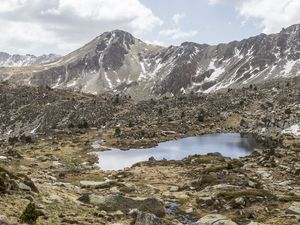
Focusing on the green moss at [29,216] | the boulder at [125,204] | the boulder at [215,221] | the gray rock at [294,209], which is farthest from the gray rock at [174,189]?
the green moss at [29,216]

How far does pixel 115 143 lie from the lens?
276ft

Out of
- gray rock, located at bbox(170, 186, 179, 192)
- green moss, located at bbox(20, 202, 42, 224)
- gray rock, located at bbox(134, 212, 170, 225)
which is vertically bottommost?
gray rock, located at bbox(170, 186, 179, 192)

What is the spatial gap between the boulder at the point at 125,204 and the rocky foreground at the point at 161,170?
2.7 inches

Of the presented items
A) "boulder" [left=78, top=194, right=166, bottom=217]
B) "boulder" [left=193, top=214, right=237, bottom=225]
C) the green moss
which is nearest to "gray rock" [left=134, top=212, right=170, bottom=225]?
"boulder" [left=193, top=214, right=237, bottom=225]

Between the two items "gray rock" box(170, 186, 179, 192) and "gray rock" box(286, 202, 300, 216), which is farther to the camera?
"gray rock" box(170, 186, 179, 192)

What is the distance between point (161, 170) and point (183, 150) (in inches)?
969

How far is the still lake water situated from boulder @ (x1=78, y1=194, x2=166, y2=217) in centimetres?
3030

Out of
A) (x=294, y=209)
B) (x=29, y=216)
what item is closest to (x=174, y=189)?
(x=294, y=209)

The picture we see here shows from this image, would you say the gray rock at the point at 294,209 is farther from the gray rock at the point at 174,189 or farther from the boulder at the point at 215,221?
the gray rock at the point at 174,189

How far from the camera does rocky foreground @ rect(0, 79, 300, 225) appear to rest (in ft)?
90.7

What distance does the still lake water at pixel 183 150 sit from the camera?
222 ft

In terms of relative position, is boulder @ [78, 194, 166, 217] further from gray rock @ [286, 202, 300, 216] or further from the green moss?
gray rock @ [286, 202, 300, 216]

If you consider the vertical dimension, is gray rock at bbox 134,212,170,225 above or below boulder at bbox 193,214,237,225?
above

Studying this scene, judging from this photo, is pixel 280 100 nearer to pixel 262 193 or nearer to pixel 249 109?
pixel 249 109
